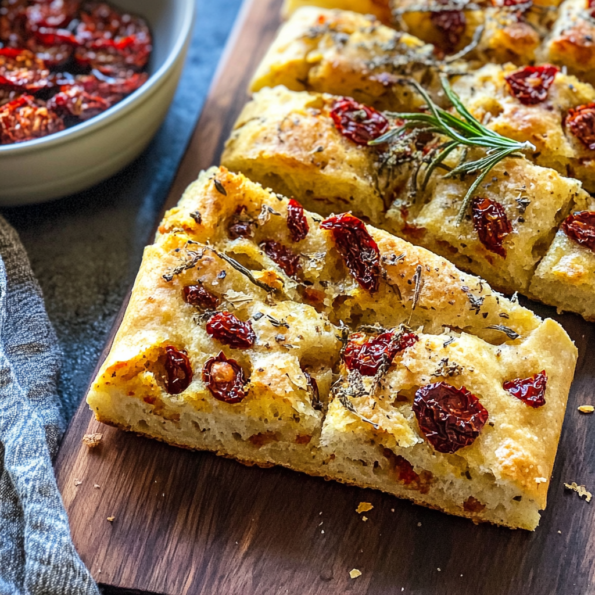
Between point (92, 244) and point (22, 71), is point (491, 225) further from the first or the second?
point (22, 71)

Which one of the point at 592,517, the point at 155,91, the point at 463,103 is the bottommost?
Result: the point at 592,517

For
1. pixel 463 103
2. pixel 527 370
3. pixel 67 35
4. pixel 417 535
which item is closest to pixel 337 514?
pixel 417 535

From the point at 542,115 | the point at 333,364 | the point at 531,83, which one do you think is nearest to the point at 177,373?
the point at 333,364

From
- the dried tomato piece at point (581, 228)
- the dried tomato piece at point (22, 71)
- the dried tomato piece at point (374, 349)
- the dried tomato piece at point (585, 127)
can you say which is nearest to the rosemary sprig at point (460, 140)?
the dried tomato piece at point (585, 127)

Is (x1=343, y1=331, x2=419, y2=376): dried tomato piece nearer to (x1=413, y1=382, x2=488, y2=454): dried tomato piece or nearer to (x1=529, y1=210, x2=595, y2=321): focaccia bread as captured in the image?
(x1=413, y1=382, x2=488, y2=454): dried tomato piece

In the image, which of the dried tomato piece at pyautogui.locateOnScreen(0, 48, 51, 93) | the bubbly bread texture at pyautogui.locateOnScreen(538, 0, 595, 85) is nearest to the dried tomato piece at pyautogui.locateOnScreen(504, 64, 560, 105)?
the bubbly bread texture at pyautogui.locateOnScreen(538, 0, 595, 85)

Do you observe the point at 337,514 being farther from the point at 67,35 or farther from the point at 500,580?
the point at 67,35

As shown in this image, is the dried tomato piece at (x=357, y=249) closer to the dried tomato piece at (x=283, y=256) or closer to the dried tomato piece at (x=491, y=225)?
the dried tomato piece at (x=283, y=256)
